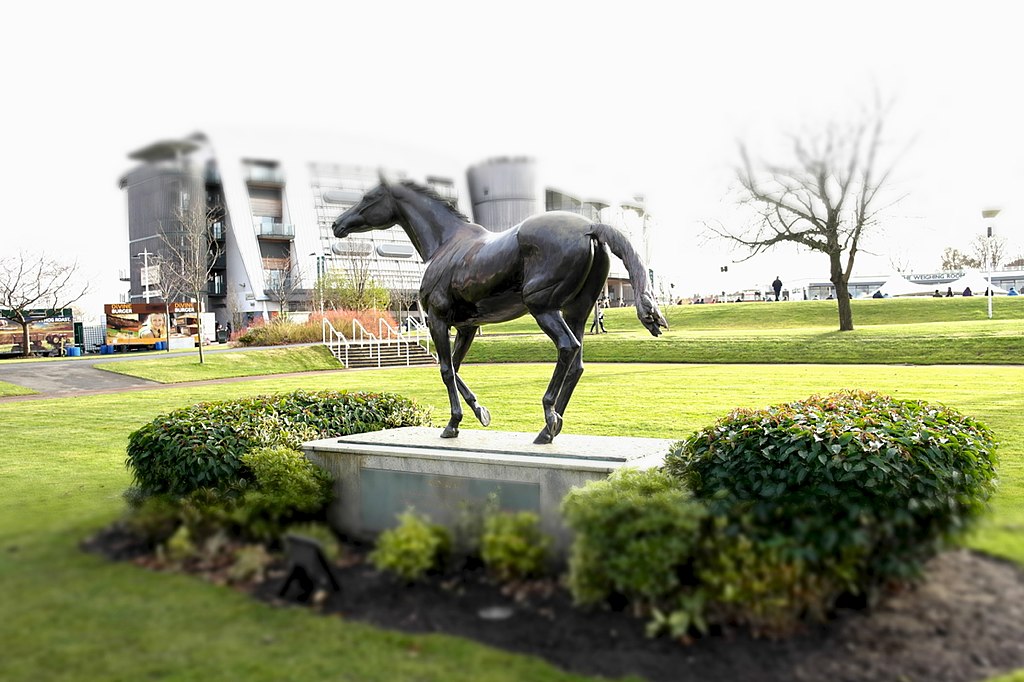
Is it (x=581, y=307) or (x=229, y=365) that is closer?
(x=581, y=307)

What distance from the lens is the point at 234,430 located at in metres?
7.63

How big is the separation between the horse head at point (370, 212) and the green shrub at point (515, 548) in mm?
3431

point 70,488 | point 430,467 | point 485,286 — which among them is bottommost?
point 70,488

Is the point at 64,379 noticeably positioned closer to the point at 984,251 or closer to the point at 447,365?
the point at 447,365

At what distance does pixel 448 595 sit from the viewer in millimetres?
5000

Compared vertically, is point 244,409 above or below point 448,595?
above

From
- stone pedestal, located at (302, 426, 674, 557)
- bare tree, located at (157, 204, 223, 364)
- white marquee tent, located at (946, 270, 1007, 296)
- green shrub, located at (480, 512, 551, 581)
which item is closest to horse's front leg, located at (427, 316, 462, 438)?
stone pedestal, located at (302, 426, 674, 557)

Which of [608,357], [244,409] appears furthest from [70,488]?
[608,357]

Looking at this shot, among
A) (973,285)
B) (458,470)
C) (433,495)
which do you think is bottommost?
(433,495)

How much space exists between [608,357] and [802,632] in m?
27.6

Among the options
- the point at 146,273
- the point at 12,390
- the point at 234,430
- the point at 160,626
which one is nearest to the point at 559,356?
the point at 234,430

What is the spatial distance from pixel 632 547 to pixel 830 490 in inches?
83.1

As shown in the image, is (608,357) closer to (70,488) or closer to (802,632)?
(70,488)

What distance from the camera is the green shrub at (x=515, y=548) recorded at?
5109 mm
